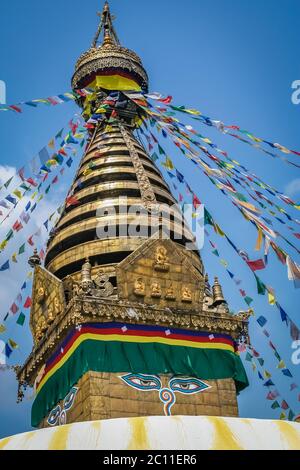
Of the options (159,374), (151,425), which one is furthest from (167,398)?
(151,425)

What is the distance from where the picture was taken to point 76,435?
28.9ft

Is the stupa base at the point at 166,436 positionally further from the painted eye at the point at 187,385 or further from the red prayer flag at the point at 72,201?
the red prayer flag at the point at 72,201

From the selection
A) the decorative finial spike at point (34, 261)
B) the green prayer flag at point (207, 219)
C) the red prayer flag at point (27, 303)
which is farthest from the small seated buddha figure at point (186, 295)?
the red prayer flag at point (27, 303)

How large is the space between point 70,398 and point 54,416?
0.95 meters

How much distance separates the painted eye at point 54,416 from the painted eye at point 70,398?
42 centimetres

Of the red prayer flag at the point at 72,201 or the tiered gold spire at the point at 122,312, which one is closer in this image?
the tiered gold spire at the point at 122,312

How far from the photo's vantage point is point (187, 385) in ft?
46.2

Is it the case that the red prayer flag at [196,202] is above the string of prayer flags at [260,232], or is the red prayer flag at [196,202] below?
above

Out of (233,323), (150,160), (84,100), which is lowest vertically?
(233,323)

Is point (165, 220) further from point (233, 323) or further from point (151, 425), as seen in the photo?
point (151, 425)

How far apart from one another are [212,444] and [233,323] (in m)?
6.90

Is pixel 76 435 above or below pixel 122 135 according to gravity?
below

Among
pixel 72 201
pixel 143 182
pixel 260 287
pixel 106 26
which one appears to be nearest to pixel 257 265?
pixel 260 287

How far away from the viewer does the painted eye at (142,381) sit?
13.6 metres
